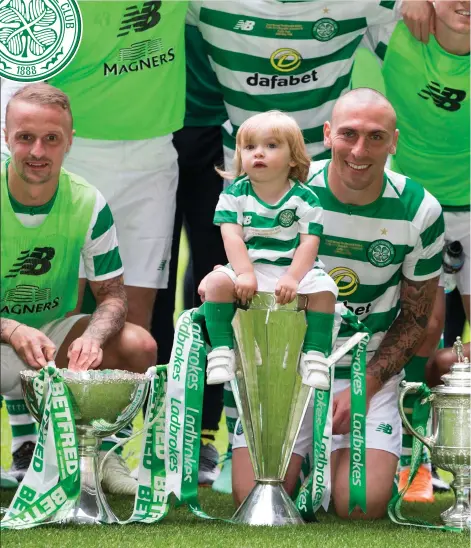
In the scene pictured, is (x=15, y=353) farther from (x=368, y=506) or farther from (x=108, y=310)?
(x=368, y=506)

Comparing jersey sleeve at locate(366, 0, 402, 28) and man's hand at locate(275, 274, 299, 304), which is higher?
jersey sleeve at locate(366, 0, 402, 28)

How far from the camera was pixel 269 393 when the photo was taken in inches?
140

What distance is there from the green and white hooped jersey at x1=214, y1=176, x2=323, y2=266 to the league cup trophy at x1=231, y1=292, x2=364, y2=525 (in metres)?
0.16

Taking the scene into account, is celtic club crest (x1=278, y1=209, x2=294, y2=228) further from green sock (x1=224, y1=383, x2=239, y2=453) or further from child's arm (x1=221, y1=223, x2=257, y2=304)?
green sock (x1=224, y1=383, x2=239, y2=453)

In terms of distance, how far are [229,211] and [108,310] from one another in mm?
787

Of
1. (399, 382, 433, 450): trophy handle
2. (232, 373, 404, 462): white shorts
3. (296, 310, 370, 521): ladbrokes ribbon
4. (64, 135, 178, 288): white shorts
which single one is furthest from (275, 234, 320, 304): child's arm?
(64, 135, 178, 288): white shorts

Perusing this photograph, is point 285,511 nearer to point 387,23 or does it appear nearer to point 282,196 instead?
point 282,196

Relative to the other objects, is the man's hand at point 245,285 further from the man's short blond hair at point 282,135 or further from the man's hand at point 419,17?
the man's hand at point 419,17

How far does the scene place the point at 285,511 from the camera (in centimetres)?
354

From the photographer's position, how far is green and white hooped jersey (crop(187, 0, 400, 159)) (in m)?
4.48

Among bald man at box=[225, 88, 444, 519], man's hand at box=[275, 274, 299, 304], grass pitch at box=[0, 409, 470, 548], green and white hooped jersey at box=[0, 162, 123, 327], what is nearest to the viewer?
grass pitch at box=[0, 409, 470, 548]

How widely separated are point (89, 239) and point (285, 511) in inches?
51.0

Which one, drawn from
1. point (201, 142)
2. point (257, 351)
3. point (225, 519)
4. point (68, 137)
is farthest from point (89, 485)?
point (201, 142)

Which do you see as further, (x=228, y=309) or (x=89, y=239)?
(x=89, y=239)
